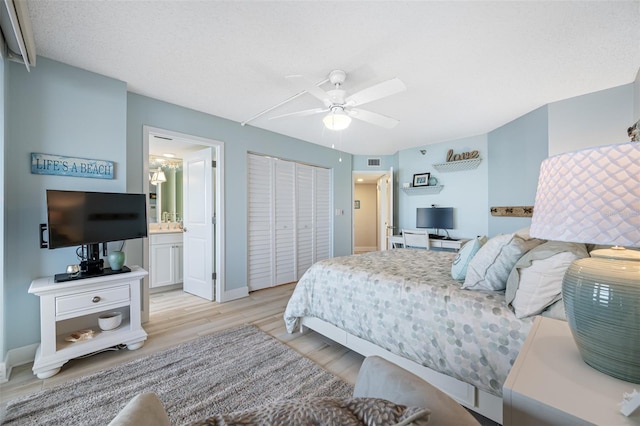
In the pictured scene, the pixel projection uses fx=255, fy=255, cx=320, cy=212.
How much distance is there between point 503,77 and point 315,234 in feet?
11.0

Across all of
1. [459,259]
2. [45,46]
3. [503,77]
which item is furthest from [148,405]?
[503,77]

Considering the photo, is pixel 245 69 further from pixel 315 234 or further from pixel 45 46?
pixel 315 234

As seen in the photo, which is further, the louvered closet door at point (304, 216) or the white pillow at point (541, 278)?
the louvered closet door at point (304, 216)

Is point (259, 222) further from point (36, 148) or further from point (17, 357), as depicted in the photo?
point (17, 357)

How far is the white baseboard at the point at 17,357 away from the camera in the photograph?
182 centimetres

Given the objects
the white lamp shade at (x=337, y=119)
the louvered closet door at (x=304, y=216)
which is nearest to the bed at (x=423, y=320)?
the white lamp shade at (x=337, y=119)

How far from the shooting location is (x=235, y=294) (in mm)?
3535

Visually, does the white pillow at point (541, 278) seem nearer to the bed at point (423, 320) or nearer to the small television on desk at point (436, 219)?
the bed at point (423, 320)

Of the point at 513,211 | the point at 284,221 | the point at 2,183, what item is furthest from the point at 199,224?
the point at 513,211

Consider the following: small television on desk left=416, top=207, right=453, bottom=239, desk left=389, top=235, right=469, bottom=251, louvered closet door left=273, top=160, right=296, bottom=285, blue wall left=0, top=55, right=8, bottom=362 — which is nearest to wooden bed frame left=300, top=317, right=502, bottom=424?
louvered closet door left=273, top=160, right=296, bottom=285

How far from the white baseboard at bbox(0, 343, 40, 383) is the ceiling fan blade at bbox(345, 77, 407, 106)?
10.7 ft

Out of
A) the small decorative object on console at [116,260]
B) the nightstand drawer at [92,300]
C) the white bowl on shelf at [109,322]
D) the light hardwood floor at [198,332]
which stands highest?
the small decorative object on console at [116,260]

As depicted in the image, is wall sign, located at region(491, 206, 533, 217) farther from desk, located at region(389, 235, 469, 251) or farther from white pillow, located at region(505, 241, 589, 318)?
white pillow, located at region(505, 241, 589, 318)

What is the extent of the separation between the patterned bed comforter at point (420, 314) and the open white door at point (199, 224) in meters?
1.62
